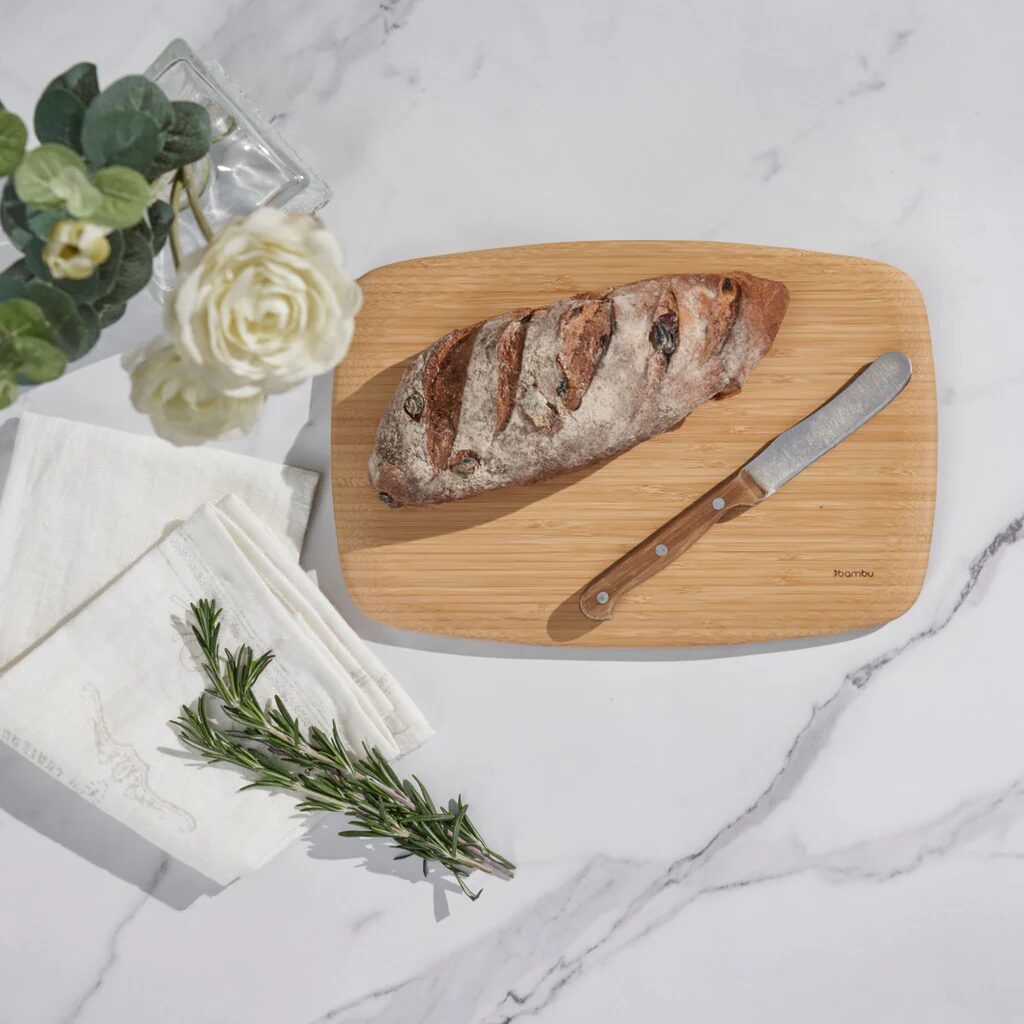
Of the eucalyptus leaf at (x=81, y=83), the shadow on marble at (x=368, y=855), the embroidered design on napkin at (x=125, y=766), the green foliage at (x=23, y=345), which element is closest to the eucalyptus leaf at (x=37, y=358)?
the green foliage at (x=23, y=345)

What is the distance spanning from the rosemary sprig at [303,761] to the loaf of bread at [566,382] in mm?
369

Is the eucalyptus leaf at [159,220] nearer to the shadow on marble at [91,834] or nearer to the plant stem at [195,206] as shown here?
the plant stem at [195,206]

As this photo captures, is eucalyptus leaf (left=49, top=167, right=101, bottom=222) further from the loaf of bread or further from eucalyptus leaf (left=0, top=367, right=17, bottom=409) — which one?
the loaf of bread

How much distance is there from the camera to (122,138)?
2.64 feet

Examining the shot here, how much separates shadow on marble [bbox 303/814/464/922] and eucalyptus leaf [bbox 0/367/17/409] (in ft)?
3.15

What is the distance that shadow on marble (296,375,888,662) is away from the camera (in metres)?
1.53

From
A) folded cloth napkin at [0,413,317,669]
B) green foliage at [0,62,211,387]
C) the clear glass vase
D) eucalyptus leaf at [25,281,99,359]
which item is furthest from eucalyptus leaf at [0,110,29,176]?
folded cloth napkin at [0,413,317,669]

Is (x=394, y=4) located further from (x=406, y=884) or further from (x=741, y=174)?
(x=406, y=884)

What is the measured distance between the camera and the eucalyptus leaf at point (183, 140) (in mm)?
871

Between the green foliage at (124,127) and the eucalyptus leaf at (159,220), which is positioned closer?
the green foliage at (124,127)

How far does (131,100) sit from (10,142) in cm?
11

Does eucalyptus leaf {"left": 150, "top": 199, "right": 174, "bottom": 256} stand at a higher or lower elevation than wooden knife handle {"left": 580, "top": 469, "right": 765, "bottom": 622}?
higher

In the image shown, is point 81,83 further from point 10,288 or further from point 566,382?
point 566,382

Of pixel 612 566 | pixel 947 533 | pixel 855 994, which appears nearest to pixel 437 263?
pixel 612 566
